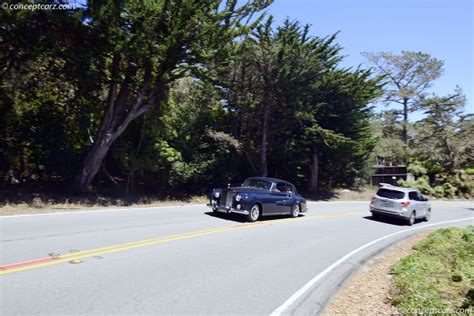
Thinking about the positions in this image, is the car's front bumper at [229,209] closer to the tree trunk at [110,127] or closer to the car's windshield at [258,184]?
the car's windshield at [258,184]

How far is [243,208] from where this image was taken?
530 inches

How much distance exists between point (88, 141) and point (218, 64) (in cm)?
815

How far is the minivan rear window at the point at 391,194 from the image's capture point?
17.1 meters

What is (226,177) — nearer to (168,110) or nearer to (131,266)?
(168,110)

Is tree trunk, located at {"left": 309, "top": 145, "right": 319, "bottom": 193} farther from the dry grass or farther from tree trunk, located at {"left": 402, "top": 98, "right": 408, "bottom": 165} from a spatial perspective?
tree trunk, located at {"left": 402, "top": 98, "right": 408, "bottom": 165}

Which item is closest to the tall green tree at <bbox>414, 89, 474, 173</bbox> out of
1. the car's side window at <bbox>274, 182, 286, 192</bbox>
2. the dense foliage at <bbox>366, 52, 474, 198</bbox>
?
the dense foliage at <bbox>366, 52, 474, 198</bbox>

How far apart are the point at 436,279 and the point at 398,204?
9637 mm

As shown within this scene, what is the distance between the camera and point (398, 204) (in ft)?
55.5

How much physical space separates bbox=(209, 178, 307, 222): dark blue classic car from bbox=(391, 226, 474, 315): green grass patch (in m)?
5.46

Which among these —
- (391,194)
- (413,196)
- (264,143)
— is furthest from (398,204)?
(264,143)

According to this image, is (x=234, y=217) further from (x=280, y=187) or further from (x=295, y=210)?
(x=295, y=210)

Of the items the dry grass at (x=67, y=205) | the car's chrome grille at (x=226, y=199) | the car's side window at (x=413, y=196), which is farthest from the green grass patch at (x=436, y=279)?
the dry grass at (x=67, y=205)

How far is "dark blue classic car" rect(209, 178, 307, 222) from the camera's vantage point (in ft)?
44.5

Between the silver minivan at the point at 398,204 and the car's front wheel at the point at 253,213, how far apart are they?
6813 millimetres
